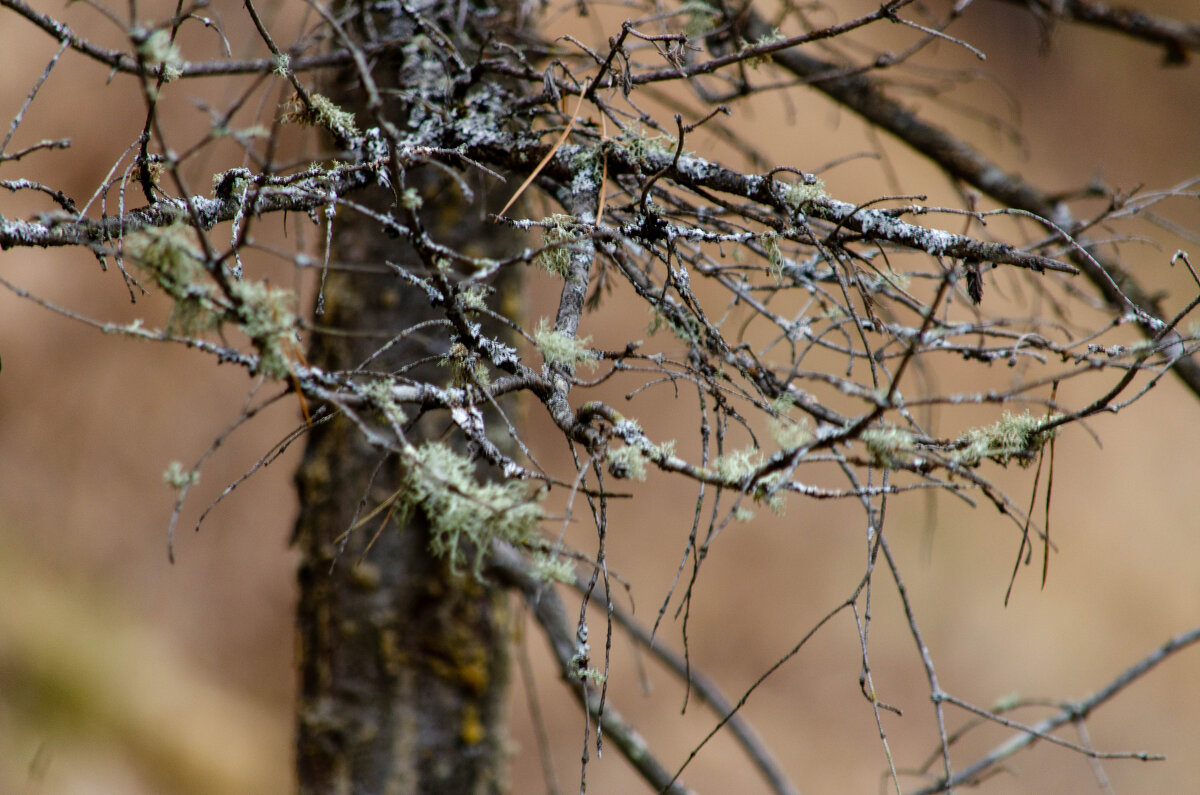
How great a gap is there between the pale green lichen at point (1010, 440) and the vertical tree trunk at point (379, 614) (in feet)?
2.53

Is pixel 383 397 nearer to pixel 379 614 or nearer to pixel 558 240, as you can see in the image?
pixel 558 240

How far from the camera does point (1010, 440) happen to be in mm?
484

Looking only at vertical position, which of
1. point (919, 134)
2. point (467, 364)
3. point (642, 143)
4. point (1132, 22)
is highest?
point (1132, 22)

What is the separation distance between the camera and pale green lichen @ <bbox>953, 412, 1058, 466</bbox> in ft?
1.55

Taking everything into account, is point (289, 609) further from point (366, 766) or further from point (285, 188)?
point (285, 188)

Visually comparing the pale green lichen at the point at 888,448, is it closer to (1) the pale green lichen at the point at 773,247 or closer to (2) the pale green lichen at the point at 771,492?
(2) the pale green lichen at the point at 771,492

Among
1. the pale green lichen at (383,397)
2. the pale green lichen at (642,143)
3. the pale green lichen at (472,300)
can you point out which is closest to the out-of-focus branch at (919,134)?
→ the pale green lichen at (642,143)

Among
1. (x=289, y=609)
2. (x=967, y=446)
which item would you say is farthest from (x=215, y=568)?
(x=967, y=446)

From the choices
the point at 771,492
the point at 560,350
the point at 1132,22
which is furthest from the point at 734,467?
the point at 1132,22

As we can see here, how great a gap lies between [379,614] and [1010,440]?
900 mm

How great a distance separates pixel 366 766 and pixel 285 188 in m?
0.88

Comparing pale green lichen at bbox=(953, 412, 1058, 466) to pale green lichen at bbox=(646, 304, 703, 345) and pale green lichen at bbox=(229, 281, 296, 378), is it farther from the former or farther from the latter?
pale green lichen at bbox=(229, 281, 296, 378)

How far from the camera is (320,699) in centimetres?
112

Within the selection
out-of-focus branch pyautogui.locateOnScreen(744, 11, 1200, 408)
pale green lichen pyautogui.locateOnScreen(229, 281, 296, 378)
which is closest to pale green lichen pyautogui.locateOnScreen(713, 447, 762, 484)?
pale green lichen pyautogui.locateOnScreen(229, 281, 296, 378)
